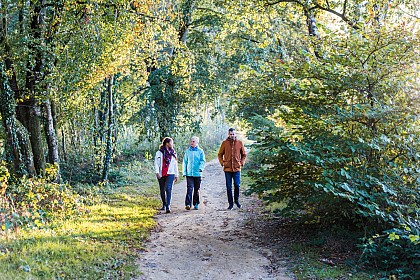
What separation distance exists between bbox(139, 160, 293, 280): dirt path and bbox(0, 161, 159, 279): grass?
0.35 meters

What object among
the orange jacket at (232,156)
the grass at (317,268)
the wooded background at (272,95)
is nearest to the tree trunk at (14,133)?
the wooded background at (272,95)

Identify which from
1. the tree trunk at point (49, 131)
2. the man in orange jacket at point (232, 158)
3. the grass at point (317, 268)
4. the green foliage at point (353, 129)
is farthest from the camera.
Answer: the tree trunk at point (49, 131)

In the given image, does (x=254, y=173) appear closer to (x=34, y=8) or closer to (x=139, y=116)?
(x=34, y=8)

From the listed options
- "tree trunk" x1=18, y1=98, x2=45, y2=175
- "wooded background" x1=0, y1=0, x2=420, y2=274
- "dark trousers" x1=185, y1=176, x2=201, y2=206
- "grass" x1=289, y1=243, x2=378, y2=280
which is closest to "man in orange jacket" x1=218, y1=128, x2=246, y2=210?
"wooded background" x1=0, y1=0, x2=420, y2=274

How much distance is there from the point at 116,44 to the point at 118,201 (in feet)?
16.1

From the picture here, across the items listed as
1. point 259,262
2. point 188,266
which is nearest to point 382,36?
point 259,262

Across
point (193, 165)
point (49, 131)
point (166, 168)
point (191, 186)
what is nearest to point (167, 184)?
point (166, 168)

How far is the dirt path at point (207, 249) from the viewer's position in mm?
6609

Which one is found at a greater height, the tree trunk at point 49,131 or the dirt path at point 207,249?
the tree trunk at point 49,131

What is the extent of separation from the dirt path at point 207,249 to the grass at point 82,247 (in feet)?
1.16

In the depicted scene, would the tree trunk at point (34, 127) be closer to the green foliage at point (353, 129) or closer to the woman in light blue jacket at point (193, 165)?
the woman in light blue jacket at point (193, 165)

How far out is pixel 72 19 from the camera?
11.9m

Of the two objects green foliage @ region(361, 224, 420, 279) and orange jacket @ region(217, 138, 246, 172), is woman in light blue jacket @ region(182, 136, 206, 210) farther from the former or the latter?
green foliage @ region(361, 224, 420, 279)

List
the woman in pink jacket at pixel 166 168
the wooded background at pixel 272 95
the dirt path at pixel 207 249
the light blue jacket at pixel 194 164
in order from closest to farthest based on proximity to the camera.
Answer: the dirt path at pixel 207 249 → the wooded background at pixel 272 95 → the woman in pink jacket at pixel 166 168 → the light blue jacket at pixel 194 164
